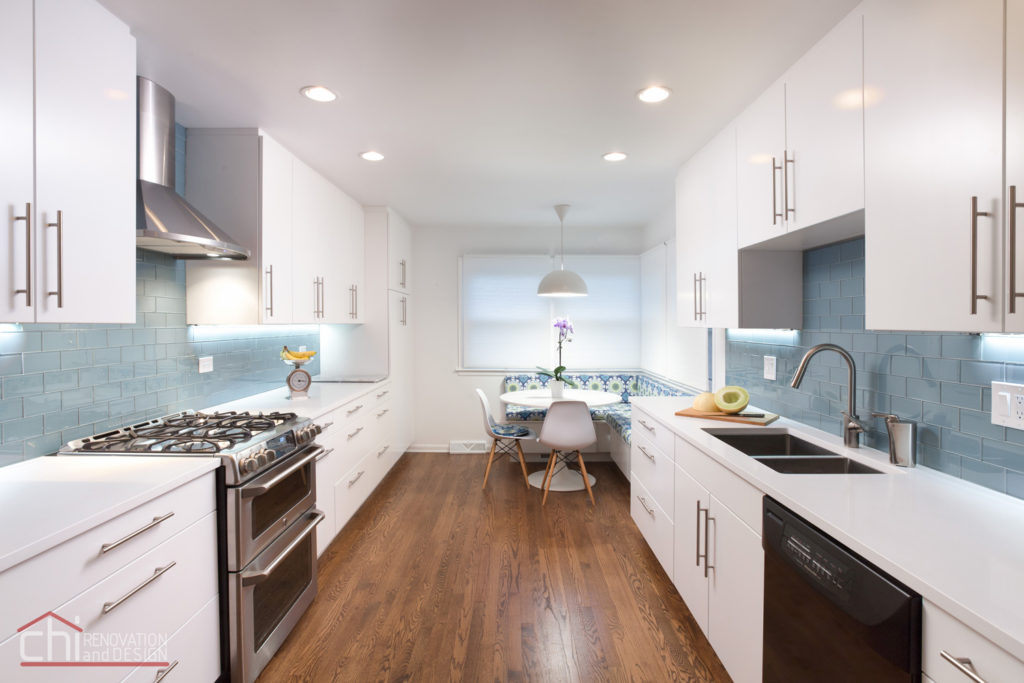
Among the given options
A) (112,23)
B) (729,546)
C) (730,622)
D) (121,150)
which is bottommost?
(730,622)

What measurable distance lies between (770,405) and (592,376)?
260 cm

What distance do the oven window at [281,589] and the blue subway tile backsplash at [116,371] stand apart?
36.7 inches

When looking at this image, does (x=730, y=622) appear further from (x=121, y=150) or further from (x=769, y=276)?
(x=121, y=150)

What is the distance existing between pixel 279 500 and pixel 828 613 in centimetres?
195

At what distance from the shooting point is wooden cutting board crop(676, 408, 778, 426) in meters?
2.33

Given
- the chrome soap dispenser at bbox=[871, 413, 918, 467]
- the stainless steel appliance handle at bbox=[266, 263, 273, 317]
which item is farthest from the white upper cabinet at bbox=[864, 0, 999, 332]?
the stainless steel appliance handle at bbox=[266, 263, 273, 317]

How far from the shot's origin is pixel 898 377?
1.78 m

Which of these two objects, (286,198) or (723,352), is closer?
(286,198)

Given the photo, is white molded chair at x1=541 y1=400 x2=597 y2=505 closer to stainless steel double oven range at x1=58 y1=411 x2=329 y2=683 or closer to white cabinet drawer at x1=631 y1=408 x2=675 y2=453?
white cabinet drawer at x1=631 y1=408 x2=675 y2=453

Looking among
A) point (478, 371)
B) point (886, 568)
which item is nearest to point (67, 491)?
point (886, 568)

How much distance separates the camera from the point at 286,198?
9.29 feet

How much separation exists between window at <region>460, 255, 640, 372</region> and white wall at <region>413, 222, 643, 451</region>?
5.1 inches

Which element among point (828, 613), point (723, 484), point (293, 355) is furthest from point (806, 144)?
point (293, 355)

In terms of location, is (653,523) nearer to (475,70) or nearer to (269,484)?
(269,484)
